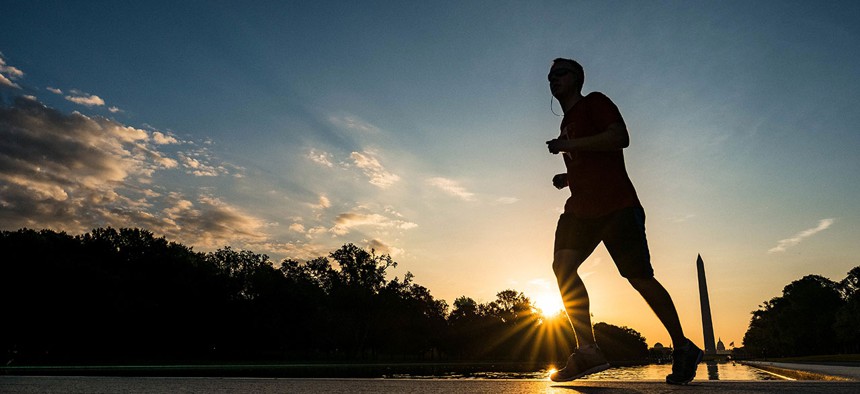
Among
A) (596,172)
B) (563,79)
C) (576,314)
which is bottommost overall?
(576,314)

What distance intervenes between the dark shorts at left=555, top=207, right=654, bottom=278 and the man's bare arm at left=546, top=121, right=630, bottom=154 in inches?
17.3

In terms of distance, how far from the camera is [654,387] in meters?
3.52

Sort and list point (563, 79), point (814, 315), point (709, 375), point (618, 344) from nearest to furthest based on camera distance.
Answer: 1. point (563, 79)
2. point (709, 375)
3. point (814, 315)
4. point (618, 344)

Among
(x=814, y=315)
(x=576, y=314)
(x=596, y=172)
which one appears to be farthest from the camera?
(x=814, y=315)

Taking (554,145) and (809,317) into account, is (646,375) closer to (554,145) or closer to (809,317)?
(554,145)

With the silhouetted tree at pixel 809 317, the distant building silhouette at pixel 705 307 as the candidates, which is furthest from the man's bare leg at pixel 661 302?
the silhouetted tree at pixel 809 317

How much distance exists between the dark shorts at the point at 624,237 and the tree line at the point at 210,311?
39.9 meters

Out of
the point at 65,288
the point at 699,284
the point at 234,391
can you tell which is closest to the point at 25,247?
the point at 65,288

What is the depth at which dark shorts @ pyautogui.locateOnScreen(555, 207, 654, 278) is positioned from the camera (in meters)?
3.72

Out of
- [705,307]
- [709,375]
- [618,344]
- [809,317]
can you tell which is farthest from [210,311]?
[809,317]

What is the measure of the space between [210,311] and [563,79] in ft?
195

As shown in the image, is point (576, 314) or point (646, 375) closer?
point (576, 314)

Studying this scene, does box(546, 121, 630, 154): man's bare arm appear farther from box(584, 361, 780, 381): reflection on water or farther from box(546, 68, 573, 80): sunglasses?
box(584, 361, 780, 381): reflection on water

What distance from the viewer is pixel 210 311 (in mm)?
57281
